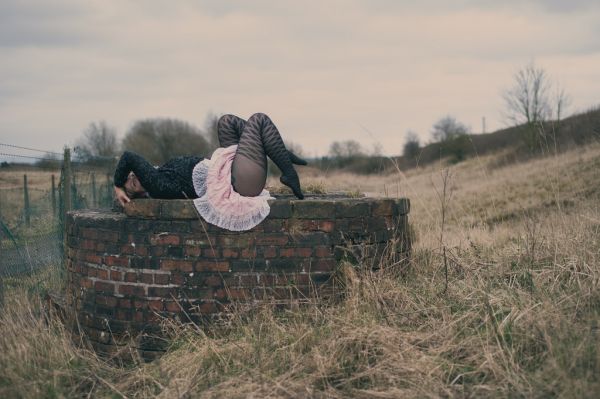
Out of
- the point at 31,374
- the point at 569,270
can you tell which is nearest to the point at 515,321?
the point at 569,270

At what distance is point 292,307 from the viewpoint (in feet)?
12.6

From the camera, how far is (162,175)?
168 inches

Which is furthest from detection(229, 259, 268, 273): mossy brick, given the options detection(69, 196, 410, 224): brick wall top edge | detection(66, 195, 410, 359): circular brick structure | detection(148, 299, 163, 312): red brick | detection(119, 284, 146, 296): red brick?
detection(119, 284, 146, 296): red brick

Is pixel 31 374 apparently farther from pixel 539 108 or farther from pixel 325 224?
pixel 539 108

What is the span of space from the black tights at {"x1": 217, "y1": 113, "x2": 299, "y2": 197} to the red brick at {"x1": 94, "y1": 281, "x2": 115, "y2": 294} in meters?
1.16

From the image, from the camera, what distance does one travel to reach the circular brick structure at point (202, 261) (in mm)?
3914

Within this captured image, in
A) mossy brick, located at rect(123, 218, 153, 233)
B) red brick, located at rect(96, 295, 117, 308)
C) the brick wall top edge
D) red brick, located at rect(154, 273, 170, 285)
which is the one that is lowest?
red brick, located at rect(96, 295, 117, 308)

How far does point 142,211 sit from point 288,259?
110 cm

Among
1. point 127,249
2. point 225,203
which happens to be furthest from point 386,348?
point 127,249

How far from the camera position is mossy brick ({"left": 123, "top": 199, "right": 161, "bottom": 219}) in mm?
3965

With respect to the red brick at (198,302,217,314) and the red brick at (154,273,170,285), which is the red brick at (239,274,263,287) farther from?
the red brick at (154,273,170,285)

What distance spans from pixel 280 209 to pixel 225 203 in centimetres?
40

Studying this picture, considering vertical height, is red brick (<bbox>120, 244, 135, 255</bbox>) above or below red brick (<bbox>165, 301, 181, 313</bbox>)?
above

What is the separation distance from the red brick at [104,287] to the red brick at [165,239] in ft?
1.57
